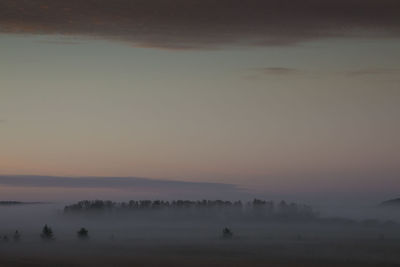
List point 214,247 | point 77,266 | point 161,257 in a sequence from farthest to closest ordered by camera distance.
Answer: point 214,247, point 161,257, point 77,266

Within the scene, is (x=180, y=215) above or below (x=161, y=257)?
above

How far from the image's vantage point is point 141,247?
80875 millimetres

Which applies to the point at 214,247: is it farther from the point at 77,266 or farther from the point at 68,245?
the point at 77,266

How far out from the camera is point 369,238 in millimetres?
96250

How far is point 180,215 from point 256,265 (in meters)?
130

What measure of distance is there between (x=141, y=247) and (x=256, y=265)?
2366 cm

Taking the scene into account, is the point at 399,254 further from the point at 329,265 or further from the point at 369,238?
the point at 369,238

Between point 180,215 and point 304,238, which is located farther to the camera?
point 180,215

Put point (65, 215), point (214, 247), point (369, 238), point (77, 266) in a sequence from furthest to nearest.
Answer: point (65, 215) → point (369, 238) → point (214, 247) → point (77, 266)

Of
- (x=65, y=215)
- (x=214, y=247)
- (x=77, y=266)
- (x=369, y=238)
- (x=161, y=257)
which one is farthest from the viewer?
(x=65, y=215)

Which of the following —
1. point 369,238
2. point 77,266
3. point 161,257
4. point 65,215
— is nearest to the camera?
point 77,266

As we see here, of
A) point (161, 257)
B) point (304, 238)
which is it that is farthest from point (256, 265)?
point (304, 238)

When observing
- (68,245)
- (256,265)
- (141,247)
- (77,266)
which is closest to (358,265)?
(256,265)

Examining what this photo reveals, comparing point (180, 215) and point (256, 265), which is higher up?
point (180, 215)
